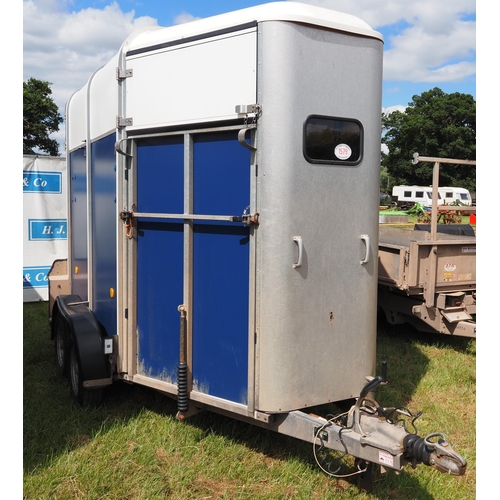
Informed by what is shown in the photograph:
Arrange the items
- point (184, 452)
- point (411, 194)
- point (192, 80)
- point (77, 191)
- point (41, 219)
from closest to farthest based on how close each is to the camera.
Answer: point (192, 80) < point (184, 452) < point (77, 191) < point (41, 219) < point (411, 194)

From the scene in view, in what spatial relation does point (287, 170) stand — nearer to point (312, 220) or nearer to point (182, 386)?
point (312, 220)

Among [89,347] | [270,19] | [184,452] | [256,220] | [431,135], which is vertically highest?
[431,135]

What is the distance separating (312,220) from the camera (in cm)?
409

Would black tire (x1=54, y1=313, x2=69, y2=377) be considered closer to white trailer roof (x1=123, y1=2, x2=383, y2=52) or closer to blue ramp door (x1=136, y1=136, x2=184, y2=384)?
blue ramp door (x1=136, y1=136, x2=184, y2=384)

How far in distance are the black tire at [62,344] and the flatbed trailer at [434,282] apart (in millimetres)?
3775

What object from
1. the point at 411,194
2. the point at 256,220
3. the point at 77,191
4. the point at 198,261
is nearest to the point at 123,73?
the point at 198,261

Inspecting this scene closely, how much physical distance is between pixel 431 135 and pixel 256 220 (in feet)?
184

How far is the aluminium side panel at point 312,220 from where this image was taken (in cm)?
395

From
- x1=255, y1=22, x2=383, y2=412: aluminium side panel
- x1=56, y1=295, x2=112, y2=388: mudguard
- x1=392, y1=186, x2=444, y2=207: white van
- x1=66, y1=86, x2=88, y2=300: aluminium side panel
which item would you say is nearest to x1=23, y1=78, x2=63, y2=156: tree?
x1=392, y1=186, x2=444, y2=207: white van

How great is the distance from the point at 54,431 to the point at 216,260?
77.2 inches

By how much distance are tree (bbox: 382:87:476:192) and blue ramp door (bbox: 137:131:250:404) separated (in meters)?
51.6

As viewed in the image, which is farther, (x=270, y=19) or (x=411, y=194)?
(x=411, y=194)

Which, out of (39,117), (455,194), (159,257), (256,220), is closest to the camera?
(256,220)

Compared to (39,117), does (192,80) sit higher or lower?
lower
